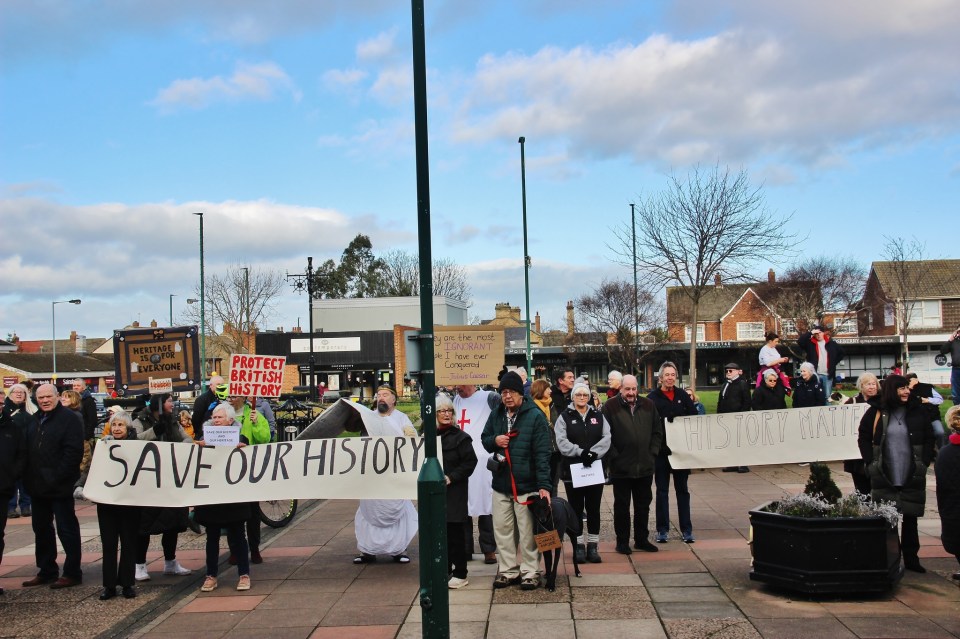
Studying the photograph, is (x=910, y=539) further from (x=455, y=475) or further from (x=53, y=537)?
(x=53, y=537)

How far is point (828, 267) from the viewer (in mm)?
58406

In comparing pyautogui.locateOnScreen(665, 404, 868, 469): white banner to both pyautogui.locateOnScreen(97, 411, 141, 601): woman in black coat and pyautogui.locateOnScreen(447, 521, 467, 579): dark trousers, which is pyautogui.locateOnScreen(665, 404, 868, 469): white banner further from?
pyautogui.locateOnScreen(97, 411, 141, 601): woman in black coat

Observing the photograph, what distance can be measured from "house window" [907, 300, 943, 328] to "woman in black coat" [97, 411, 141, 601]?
62609 mm

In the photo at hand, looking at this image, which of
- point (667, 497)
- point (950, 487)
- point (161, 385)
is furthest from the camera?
point (161, 385)

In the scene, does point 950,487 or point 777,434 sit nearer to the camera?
point 950,487

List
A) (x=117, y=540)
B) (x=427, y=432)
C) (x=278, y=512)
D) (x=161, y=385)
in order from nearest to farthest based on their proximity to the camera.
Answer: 1. (x=427, y=432)
2. (x=117, y=540)
3. (x=278, y=512)
4. (x=161, y=385)

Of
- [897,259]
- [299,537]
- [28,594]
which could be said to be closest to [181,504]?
[28,594]

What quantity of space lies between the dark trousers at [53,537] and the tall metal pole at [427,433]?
4.36 meters

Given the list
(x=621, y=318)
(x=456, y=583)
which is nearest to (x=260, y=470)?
(x=456, y=583)

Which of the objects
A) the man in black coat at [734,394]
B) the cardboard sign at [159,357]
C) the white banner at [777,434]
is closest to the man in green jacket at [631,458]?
→ the white banner at [777,434]

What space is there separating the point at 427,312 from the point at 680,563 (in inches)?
166

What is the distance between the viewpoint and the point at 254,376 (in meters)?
12.8

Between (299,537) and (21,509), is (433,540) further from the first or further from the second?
(21,509)

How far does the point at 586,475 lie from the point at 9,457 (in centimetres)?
574
